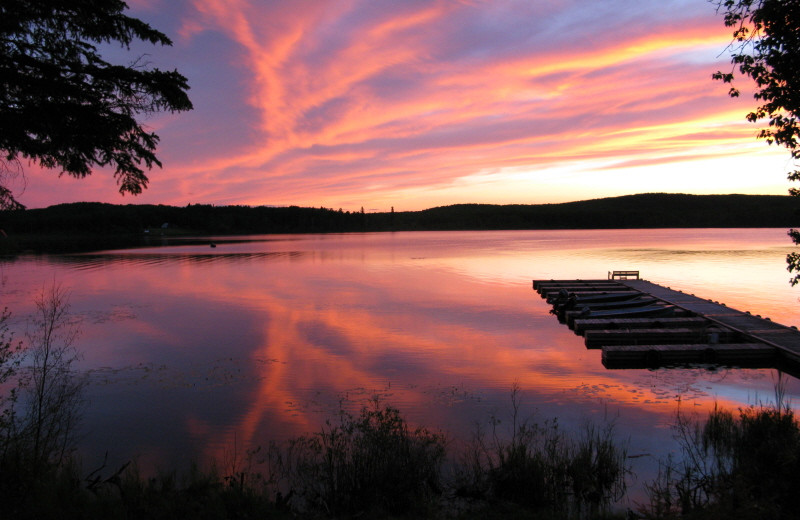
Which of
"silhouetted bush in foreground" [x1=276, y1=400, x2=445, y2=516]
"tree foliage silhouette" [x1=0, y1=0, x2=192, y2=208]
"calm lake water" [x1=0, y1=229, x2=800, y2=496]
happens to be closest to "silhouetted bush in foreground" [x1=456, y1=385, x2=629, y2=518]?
"silhouetted bush in foreground" [x1=276, y1=400, x2=445, y2=516]

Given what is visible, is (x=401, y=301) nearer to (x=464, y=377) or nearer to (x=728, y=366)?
(x=464, y=377)

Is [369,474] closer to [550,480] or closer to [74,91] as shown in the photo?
[550,480]

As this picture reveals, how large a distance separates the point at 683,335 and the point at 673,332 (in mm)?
287

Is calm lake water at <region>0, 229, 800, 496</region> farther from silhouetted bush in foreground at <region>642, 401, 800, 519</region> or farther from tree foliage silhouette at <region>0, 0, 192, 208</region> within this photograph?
tree foliage silhouette at <region>0, 0, 192, 208</region>

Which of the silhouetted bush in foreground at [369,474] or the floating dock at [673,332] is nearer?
the silhouetted bush in foreground at [369,474]

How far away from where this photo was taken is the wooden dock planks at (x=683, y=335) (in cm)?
1333

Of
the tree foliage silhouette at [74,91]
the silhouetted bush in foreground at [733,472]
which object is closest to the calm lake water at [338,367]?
the silhouetted bush in foreground at [733,472]

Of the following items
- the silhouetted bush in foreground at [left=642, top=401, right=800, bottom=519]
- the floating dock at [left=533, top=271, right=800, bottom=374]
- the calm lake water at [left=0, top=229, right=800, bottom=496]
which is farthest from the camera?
the floating dock at [left=533, top=271, right=800, bottom=374]

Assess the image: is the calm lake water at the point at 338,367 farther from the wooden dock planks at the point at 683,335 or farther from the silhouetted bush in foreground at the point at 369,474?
the silhouetted bush in foreground at the point at 369,474

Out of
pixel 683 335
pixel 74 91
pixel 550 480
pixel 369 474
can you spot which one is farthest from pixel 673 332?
pixel 74 91

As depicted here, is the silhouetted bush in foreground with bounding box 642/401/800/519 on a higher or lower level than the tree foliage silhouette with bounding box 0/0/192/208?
lower

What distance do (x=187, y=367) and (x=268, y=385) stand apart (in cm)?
325

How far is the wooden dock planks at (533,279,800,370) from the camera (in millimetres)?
13328

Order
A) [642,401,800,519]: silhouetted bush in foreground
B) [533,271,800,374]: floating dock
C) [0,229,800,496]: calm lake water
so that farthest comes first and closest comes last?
[533,271,800,374]: floating dock < [0,229,800,496]: calm lake water < [642,401,800,519]: silhouetted bush in foreground
